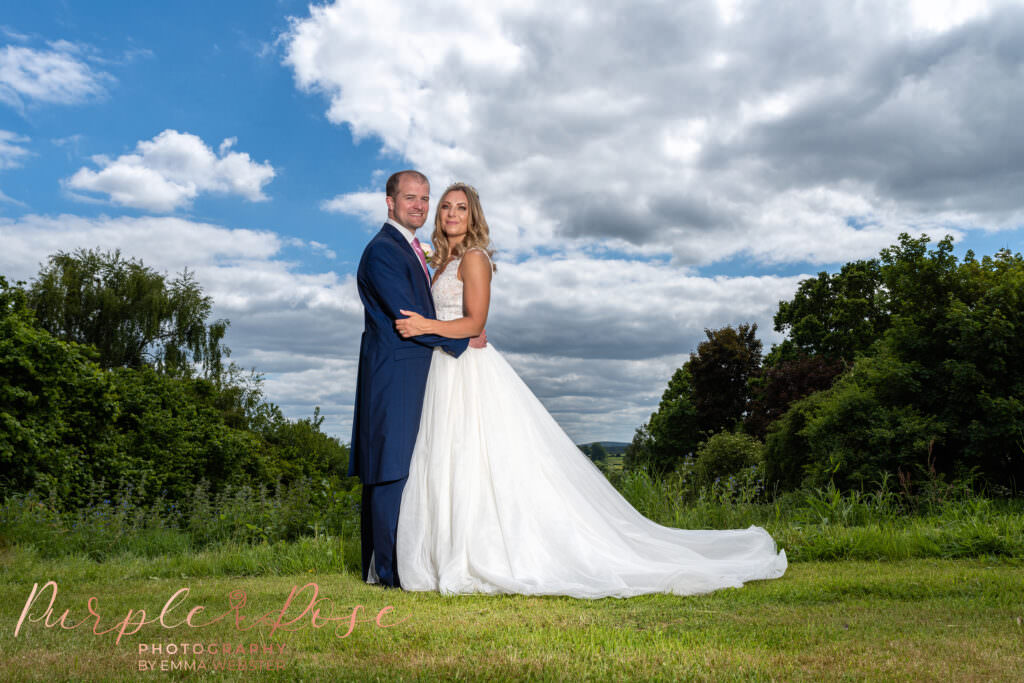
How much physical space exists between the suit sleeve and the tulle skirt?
0.17 meters

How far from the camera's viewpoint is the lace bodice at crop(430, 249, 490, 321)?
5.65m

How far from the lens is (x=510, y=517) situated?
509 cm

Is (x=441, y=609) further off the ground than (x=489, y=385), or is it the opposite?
(x=489, y=385)

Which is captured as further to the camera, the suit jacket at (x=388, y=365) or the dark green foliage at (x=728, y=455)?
the dark green foliage at (x=728, y=455)

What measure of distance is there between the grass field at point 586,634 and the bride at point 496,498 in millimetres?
236

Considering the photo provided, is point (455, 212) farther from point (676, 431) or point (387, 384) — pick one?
point (676, 431)

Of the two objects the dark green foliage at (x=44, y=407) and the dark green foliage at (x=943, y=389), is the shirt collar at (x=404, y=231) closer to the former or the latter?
the dark green foliage at (x=943, y=389)

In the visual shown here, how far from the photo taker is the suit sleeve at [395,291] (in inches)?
211

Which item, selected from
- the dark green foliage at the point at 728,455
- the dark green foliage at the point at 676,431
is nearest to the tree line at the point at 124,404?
the dark green foliage at the point at 728,455

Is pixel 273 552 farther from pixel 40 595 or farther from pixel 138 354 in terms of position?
pixel 138 354

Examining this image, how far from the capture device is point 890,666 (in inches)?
125

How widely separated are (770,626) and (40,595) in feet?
15.9

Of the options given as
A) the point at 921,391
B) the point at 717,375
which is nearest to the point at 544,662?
the point at 921,391

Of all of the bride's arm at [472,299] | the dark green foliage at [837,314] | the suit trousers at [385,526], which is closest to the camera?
the suit trousers at [385,526]
